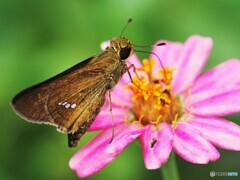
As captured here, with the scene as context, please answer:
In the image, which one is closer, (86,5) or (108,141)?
(108,141)

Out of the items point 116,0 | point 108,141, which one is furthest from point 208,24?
point 108,141

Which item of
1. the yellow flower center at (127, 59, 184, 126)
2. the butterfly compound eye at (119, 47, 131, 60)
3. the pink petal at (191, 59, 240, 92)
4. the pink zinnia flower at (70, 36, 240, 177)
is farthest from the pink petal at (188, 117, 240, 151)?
the butterfly compound eye at (119, 47, 131, 60)

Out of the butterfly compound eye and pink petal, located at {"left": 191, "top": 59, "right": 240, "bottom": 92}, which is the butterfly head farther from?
pink petal, located at {"left": 191, "top": 59, "right": 240, "bottom": 92}

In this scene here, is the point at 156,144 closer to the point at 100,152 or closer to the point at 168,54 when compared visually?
the point at 100,152

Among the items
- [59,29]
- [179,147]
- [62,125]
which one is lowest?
[179,147]

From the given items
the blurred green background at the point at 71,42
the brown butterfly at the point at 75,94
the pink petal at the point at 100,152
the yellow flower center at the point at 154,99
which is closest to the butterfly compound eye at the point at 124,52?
the brown butterfly at the point at 75,94

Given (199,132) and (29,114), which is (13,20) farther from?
(199,132)

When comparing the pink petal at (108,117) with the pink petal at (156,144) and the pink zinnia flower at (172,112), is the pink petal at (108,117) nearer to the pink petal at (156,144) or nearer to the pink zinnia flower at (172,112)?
the pink zinnia flower at (172,112)

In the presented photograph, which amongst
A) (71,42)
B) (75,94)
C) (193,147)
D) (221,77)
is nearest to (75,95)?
(75,94)
